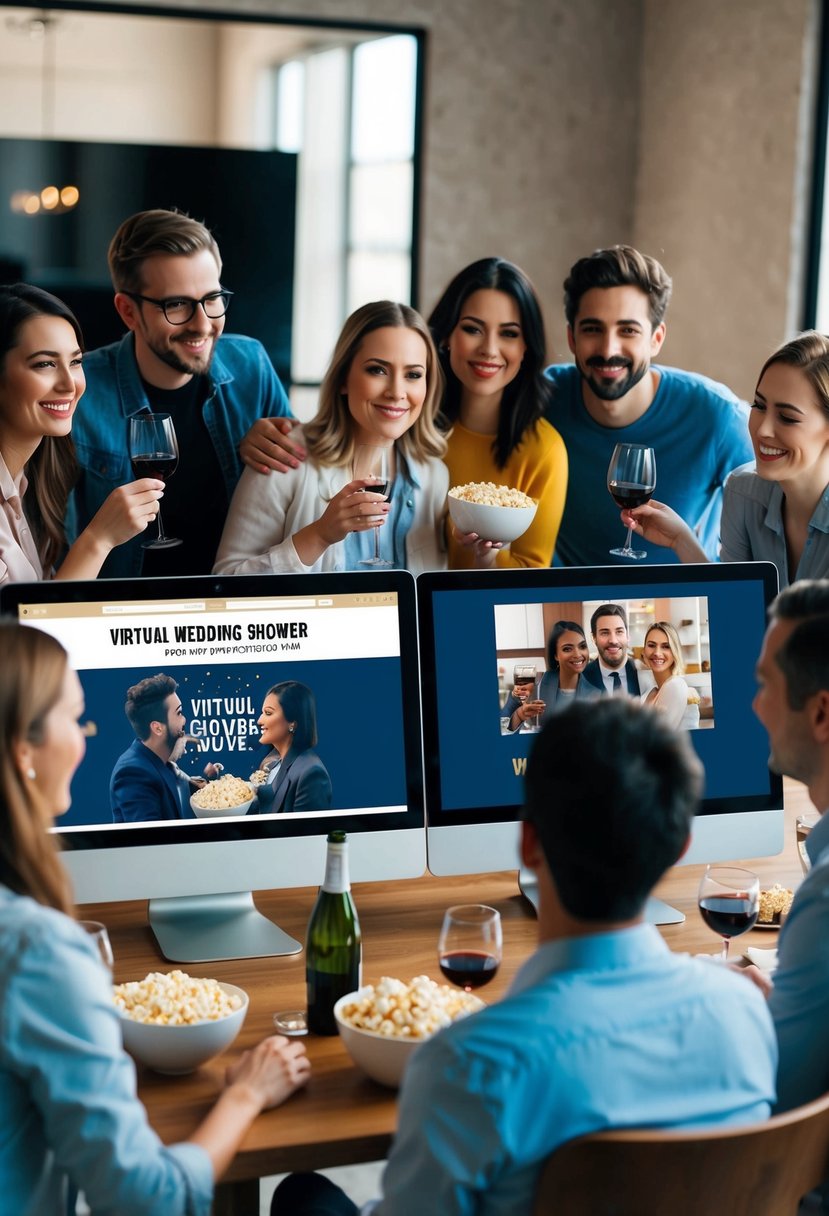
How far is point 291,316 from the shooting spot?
5566 mm

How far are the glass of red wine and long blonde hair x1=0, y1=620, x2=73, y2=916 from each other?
0.45 m

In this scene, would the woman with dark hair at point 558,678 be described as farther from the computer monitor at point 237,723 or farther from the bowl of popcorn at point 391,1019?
the bowl of popcorn at point 391,1019

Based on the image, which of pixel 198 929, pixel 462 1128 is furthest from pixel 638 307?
pixel 462 1128

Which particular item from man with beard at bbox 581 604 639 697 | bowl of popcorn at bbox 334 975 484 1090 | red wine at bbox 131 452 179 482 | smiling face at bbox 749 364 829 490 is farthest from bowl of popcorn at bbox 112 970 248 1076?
smiling face at bbox 749 364 829 490

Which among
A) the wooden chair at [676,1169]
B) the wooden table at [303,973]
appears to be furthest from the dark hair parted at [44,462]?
the wooden chair at [676,1169]

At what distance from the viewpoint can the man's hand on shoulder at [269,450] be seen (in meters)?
2.92

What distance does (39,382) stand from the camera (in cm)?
270

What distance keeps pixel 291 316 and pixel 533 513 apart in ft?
10.0

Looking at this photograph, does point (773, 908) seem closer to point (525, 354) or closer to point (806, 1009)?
point (806, 1009)

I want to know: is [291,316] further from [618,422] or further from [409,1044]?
[409,1044]

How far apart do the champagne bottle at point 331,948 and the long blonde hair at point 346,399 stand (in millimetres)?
1475

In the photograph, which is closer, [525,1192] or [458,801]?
[525,1192]

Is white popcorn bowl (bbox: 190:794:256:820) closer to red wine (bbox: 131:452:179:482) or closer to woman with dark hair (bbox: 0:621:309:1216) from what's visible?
woman with dark hair (bbox: 0:621:309:1216)

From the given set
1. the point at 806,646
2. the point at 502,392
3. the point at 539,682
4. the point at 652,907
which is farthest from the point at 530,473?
the point at 806,646
